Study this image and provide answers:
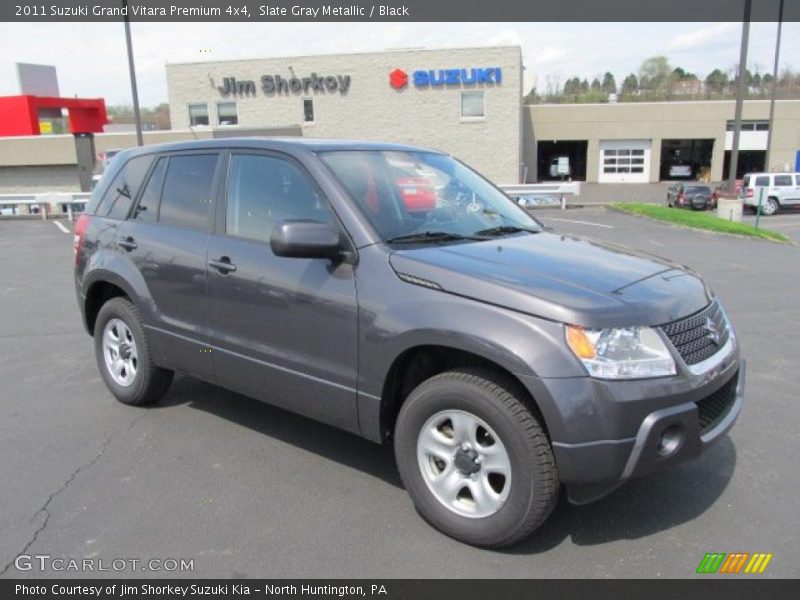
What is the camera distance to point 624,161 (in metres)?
48.2

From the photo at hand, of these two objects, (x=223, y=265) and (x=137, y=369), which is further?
(x=137, y=369)

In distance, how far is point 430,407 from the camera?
313 cm

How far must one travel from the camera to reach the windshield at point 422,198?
11.9 feet

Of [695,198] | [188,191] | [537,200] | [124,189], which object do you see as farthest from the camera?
[695,198]

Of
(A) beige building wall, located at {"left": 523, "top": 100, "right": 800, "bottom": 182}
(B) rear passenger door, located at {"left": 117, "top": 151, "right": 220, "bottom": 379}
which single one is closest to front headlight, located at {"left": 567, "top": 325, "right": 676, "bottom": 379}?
(B) rear passenger door, located at {"left": 117, "top": 151, "right": 220, "bottom": 379}

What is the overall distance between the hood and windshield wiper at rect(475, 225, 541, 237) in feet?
0.58

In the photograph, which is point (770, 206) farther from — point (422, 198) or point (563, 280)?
point (563, 280)

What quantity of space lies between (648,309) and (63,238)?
52.0ft

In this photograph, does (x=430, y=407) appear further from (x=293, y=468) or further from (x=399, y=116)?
(x=399, y=116)

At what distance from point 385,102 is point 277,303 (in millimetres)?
33422

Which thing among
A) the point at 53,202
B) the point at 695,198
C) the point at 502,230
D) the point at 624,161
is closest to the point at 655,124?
the point at 624,161

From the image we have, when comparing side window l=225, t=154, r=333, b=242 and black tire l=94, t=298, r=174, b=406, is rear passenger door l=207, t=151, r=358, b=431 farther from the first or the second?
black tire l=94, t=298, r=174, b=406

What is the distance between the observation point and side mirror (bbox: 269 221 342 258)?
3.26 meters
